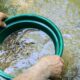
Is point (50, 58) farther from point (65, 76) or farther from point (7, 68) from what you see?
point (7, 68)

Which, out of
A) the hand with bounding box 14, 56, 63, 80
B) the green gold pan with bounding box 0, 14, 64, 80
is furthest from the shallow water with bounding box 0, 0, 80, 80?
the hand with bounding box 14, 56, 63, 80

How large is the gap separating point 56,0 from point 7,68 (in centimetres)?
85

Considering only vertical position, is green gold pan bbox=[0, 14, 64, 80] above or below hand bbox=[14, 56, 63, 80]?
above

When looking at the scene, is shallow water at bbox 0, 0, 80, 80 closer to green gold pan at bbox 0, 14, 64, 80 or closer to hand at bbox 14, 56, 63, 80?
green gold pan at bbox 0, 14, 64, 80

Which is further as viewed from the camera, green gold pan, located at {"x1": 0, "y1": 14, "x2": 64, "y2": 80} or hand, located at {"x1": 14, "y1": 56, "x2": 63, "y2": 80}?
green gold pan, located at {"x1": 0, "y1": 14, "x2": 64, "y2": 80}

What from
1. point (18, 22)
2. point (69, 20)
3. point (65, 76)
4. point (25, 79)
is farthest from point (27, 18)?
point (25, 79)

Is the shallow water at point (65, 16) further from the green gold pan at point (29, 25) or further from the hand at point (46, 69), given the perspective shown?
the hand at point (46, 69)

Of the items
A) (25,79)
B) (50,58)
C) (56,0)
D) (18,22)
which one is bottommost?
(25,79)

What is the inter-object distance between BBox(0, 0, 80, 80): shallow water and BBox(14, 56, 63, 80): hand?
34 cm

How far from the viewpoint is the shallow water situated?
2662 mm

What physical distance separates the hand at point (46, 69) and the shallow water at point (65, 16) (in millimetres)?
342

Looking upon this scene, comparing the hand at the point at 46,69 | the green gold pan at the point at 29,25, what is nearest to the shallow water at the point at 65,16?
the green gold pan at the point at 29,25

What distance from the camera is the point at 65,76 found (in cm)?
262

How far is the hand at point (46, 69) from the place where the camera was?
7.20 ft
